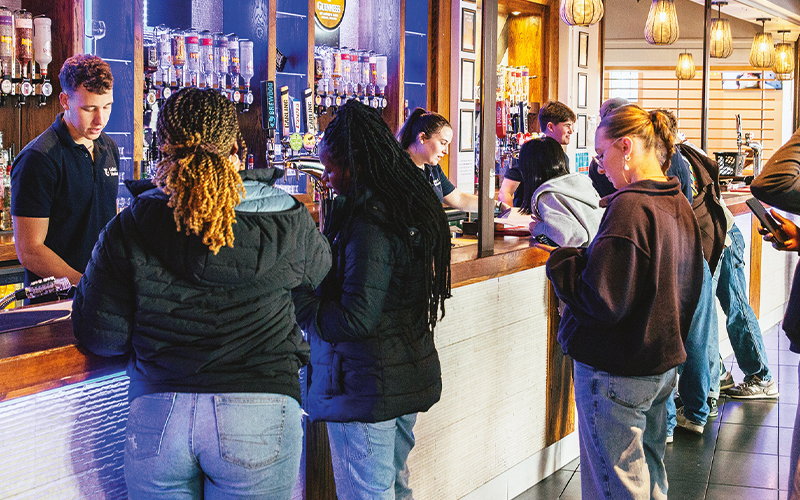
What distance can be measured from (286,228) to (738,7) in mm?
9147

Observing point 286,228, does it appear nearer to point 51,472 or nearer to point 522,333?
point 51,472

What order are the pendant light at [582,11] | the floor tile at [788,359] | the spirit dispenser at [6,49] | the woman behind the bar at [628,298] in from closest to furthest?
the woman behind the bar at [628,298]
the spirit dispenser at [6,49]
the pendant light at [582,11]
the floor tile at [788,359]

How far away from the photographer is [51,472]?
1781 millimetres

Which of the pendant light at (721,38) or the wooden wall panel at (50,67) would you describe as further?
the pendant light at (721,38)

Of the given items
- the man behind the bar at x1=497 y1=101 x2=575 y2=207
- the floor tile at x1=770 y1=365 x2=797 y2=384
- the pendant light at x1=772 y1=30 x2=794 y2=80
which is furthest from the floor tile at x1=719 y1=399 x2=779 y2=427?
the pendant light at x1=772 y1=30 x2=794 y2=80

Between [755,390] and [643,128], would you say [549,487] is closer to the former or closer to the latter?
[643,128]

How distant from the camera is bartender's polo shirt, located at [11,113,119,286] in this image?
311 cm

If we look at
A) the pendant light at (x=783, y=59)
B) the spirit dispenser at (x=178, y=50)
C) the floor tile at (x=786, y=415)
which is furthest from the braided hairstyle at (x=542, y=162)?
the pendant light at (x=783, y=59)

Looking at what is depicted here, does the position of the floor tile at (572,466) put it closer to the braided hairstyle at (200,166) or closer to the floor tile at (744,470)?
the floor tile at (744,470)

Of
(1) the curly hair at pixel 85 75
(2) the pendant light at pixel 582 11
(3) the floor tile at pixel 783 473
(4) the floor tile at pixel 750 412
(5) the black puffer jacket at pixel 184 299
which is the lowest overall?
(3) the floor tile at pixel 783 473

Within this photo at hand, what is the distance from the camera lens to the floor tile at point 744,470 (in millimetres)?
3578

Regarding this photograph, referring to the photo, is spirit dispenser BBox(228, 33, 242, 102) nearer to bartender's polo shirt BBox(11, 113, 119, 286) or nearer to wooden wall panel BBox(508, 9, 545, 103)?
bartender's polo shirt BBox(11, 113, 119, 286)

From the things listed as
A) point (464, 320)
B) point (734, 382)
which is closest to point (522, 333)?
point (464, 320)

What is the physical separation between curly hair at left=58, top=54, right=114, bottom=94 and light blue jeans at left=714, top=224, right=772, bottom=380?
346 centimetres
